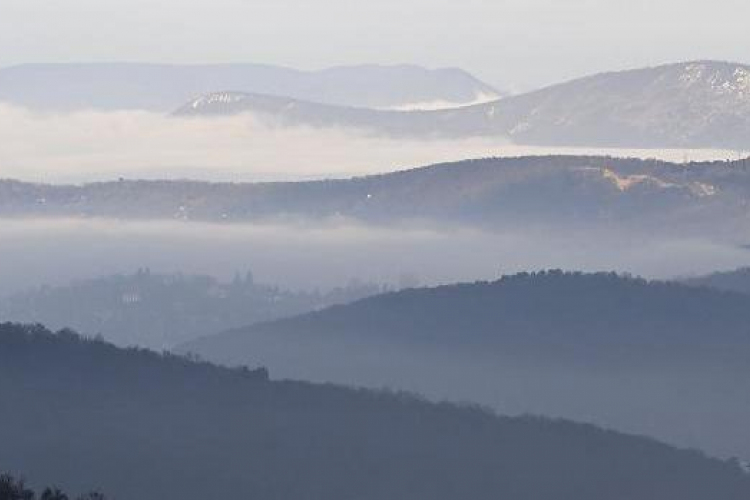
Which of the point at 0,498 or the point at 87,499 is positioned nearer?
the point at 0,498

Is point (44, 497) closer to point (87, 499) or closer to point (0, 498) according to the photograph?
point (0, 498)

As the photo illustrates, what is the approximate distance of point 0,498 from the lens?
12762 centimetres

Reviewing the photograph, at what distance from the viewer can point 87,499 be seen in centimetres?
18775

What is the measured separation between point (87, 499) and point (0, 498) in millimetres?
60371

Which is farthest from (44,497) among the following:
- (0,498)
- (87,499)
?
(87,499)

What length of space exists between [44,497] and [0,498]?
3274 mm

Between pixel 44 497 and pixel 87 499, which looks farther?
pixel 87 499

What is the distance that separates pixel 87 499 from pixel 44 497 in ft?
189

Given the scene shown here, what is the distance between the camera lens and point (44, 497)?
13050 centimetres
